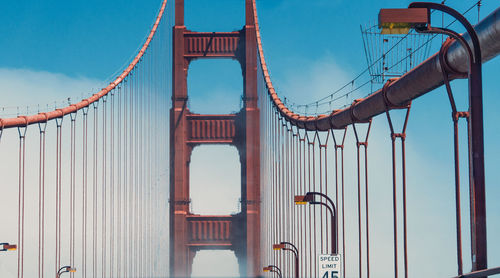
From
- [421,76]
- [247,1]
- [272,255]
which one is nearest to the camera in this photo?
[421,76]

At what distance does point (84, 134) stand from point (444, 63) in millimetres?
24311

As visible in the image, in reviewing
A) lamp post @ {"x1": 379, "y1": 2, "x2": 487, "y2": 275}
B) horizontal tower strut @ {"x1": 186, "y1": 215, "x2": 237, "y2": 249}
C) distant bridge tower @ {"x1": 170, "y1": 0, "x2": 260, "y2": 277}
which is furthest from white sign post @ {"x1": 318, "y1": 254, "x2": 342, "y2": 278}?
horizontal tower strut @ {"x1": 186, "y1": 215, "x2": 237, "y2": 249}

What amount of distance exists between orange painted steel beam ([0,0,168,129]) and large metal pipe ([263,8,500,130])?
25.7 feet

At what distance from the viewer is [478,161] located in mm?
9516

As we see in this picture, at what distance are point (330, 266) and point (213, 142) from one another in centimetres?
3003

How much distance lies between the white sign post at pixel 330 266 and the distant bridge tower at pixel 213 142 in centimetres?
2768

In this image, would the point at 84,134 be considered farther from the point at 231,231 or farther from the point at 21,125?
the point at 231,231

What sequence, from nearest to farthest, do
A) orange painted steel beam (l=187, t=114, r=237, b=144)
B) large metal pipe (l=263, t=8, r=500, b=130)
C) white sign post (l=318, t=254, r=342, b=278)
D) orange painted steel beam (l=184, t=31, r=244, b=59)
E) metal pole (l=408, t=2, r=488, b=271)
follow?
1. metal pole (l=408, t=2, r=488, b=271)
2. large metal pipe (l=263, t=8, r=500, b=130)
3. white sign post (l=318, t=254, r=342, b=278)
4. orange painted steel beam (l=187, t=114, r=237, b=144)
5. orange painted steel beam (l=184, t=31, r=244, b=59)

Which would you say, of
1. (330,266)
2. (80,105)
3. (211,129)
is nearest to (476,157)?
(330,266)

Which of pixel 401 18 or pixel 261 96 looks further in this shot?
pixel 261 96

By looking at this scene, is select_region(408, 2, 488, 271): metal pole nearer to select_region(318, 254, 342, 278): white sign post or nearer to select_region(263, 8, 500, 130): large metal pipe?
select_region(263, 8, 500, 130): large metal pipe

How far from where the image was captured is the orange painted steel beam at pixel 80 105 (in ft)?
78.5

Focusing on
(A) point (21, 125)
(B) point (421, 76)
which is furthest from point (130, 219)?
(B) point (421, 76)

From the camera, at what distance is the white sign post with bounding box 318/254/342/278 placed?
1850 centimetres
